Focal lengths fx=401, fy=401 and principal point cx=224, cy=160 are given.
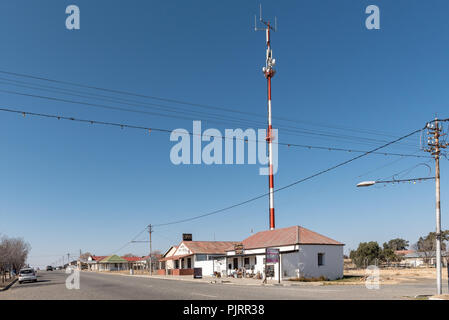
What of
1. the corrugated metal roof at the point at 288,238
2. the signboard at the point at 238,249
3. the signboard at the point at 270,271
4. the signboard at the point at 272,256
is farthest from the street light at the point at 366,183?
the signboard at the point at 238,249

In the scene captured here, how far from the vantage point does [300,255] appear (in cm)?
3953

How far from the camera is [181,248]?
66.4 m

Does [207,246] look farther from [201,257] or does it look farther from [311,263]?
[311,263]

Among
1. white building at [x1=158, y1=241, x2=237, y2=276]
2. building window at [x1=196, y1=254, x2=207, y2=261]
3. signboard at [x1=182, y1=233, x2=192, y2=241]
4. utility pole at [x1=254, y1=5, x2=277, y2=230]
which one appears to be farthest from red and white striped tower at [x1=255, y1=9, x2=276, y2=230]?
signboard at [x1=182, y1=233, x2=192, y2=241]

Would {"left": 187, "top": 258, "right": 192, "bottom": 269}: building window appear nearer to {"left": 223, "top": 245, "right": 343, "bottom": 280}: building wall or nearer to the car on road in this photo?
{"left": 223, "top": 245, "right": 343, "bottom": 280}: building wall

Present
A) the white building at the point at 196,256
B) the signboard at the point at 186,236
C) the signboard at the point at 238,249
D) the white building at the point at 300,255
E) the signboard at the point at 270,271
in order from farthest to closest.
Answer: the signboard at the point at 186,236
the white building at the point at 196,256
the signboard at the point at 238,249
the signboard at the point at 270,271
the white building at the point at 300,255

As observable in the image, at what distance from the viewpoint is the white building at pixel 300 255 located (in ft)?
129

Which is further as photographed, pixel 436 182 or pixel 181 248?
pixel 181 248

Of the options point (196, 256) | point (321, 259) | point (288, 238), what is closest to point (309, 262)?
point (321, 259)

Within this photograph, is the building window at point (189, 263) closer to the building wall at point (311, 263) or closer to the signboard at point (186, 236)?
the signboard at point (186, 236)
